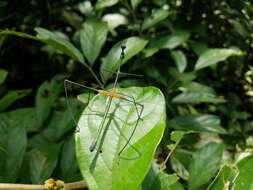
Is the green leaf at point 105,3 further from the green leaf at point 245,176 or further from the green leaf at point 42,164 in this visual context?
the green leaf at point 245,176

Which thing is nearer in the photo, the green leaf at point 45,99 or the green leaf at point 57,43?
the green leaf at point 57,43

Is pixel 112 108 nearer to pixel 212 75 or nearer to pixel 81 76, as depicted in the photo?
pixel 81 76

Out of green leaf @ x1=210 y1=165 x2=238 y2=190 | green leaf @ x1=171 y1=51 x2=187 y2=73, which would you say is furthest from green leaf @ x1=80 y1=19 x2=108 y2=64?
green leaf @ x1=210 y1=165 x2=238 y2=190

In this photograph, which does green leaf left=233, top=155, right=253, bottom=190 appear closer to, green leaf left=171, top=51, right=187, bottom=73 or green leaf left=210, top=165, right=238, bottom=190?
green leaf left=210, top=165, right=238, bottom=190

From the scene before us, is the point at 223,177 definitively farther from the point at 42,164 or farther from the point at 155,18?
the point at 155,18

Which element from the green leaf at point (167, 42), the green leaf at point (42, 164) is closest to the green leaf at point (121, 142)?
the green leaf at point (42, 164)

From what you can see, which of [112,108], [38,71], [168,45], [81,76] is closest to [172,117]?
[168,45]

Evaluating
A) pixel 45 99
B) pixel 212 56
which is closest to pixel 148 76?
pixel 212 56
